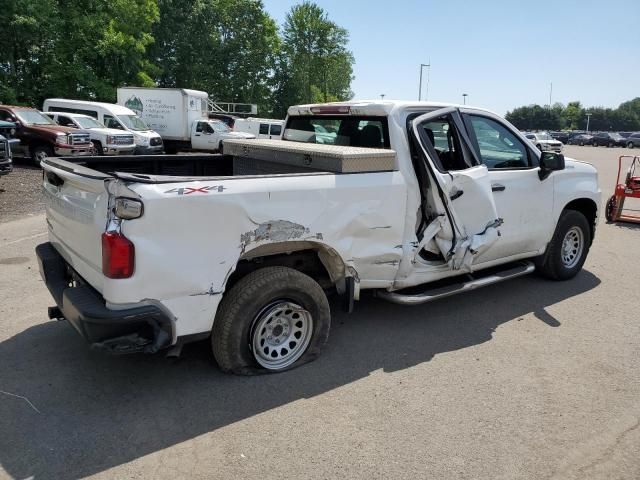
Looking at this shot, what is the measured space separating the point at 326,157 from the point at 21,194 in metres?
10.4

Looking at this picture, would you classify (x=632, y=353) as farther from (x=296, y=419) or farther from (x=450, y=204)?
(x=296, y=419)

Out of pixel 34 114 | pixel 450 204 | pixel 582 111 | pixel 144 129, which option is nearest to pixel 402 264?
pixel 450 204

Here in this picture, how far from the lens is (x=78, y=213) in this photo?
3355 millimetres

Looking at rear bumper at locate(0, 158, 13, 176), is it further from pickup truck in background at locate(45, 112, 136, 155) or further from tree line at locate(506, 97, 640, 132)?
tree line at locate(506, 97, 640, 132)

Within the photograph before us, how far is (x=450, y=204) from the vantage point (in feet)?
14.4

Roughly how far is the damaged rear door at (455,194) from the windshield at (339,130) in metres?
0.34

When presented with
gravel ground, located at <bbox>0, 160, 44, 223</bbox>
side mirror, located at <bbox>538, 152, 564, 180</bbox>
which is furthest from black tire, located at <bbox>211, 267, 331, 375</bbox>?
gravel ground, located at <bbox>0, 160, 44, 223</bbox>

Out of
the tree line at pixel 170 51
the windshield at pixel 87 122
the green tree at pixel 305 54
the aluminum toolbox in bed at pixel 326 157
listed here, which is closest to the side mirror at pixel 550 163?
the aluminum toolbox in bed at pixel 326 157

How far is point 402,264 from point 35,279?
4.06 metres

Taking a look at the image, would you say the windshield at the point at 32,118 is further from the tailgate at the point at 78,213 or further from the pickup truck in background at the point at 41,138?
the tailgate at the point at 78,213

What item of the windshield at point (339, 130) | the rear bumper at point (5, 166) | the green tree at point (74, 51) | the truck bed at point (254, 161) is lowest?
the rear bumper at point (5, 166)

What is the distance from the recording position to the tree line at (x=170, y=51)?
27.5 meters

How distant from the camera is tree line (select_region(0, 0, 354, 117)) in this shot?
27.5 m

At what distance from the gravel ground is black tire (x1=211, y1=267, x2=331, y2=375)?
281 inches
